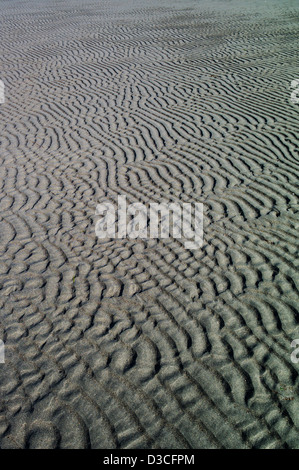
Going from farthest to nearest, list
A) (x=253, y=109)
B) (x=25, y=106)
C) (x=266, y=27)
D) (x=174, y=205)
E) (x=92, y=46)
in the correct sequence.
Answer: (x=266, y=27) → (x=92, y=46) → (x=25, y=106) → (x=253, y=109) → (x=174, y=205)

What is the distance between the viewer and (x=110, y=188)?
685 cm

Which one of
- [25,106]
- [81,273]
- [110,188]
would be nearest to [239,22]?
[25,106]

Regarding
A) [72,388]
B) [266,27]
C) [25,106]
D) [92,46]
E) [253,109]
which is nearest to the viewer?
[72,388]

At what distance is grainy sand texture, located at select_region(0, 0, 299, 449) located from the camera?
11.5 ft

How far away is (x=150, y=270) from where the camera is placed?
→ 200 inches

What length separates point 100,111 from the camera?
995 centimetres

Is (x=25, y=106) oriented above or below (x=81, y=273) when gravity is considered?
above

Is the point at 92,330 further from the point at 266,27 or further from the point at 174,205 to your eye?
the point at 266,27

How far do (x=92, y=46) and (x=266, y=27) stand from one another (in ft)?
23.3

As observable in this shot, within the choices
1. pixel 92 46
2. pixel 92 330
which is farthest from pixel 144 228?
pixel 92 46

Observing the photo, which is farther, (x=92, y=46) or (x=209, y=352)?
(x=92, y=46)

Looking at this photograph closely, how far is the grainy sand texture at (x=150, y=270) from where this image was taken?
3.51m

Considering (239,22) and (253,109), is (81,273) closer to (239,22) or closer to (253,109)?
(253,109)

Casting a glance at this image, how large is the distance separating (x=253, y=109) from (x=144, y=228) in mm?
5254
